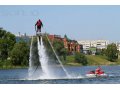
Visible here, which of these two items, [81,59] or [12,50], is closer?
[12,50]

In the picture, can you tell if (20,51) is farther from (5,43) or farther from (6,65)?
(5,43)

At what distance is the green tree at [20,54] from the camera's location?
276 feet

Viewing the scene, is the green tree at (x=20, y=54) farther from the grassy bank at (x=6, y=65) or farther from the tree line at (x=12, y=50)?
the grassy bank at (x=6, y=65)

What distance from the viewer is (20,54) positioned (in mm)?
87875

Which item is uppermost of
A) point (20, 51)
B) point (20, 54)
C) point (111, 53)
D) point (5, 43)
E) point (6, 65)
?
point (5, 43)

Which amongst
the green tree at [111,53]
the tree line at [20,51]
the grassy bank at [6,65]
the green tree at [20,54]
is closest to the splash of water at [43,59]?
the tree line at [20,51]

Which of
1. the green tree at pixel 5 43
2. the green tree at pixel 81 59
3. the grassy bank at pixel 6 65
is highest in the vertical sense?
the green tree at pixel 5 43

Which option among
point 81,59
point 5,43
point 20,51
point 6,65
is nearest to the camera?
point 20,51

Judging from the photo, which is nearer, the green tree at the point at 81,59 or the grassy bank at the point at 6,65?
the grassy bank at the point at 6,65

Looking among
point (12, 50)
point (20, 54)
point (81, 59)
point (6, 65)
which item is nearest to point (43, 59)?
point (20, 54)

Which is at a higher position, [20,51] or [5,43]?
[5,43]

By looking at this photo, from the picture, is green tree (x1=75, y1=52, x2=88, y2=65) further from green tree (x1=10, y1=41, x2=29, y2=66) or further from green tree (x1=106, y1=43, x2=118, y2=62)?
green tree (x1=10, y1=41, x2=29, y2=66)

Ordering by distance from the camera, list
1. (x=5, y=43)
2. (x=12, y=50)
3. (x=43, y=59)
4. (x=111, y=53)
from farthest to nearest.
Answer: (x=111, y=53), (x=5, y=43), (x=12, y=50), (x=43, y=59)
